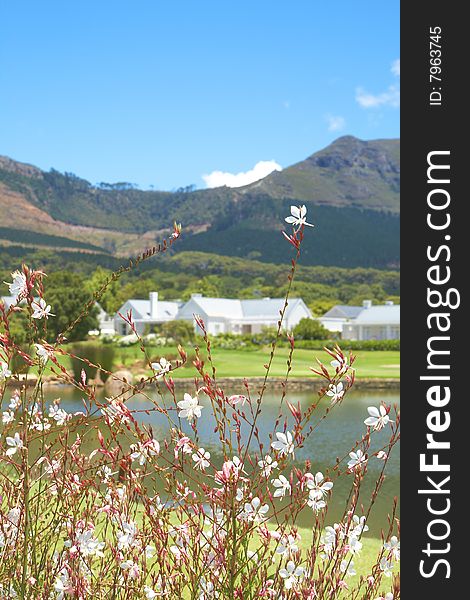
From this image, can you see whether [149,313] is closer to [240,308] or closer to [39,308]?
[240,308]

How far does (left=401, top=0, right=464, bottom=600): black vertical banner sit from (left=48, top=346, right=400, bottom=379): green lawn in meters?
21.5

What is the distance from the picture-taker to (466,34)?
171 centimetres

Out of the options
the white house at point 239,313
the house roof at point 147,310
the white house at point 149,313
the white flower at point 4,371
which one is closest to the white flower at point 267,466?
the white flower at point 4,371

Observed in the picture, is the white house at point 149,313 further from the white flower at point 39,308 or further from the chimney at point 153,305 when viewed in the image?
the white flower at point 39,308

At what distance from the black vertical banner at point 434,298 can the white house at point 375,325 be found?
45.7 m

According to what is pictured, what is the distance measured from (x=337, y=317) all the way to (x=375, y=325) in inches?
375

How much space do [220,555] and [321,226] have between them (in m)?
117

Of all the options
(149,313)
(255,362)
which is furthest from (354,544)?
(149,313)

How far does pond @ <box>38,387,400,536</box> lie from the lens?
842 cm

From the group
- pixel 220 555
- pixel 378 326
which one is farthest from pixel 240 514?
pixel 378 326

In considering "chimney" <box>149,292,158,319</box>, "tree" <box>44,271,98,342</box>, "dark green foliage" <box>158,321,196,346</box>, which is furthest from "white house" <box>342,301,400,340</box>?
"tree" <box>44,271,98,342</box>

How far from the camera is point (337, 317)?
2256 inches

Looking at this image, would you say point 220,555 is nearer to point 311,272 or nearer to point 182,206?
point 311,272

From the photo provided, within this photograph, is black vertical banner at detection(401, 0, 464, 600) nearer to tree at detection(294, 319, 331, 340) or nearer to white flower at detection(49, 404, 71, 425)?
white flower at detection(49, 404, 71, 425)
